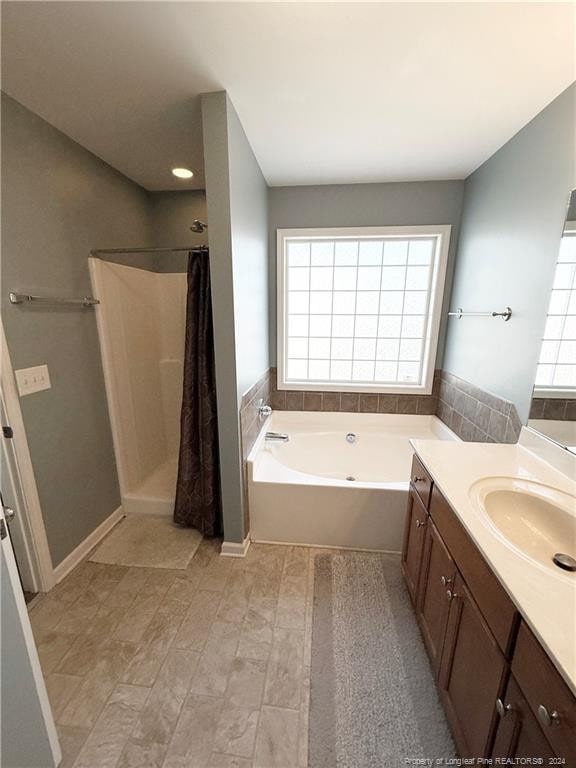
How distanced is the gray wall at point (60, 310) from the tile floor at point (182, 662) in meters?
0.49

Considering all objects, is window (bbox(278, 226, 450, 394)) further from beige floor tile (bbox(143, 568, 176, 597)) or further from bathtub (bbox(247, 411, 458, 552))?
beige floor tile (bbox(143, 568, 176, 597))

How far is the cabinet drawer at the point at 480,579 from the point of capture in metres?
0.77

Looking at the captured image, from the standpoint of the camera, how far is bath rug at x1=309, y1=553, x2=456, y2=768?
1.08 meters

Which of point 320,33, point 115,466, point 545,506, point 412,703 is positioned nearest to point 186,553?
point 115,466

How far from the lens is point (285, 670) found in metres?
1.32

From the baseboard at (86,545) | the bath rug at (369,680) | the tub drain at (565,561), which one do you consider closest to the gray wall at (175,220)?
the baseboard at (86,545)

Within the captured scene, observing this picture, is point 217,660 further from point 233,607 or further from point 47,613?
point 47,613

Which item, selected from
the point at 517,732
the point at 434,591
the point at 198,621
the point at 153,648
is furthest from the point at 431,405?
the point at 153,648

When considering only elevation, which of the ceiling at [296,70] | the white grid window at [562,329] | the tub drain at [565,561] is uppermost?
the ceiling at [296,70]

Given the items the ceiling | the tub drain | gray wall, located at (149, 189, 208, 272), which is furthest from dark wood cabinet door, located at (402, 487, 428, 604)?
gray wall, located at (149, 189, 208, 272)

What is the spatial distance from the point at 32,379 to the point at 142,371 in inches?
38.4

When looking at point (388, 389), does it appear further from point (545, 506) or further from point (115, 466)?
point (115, 466)

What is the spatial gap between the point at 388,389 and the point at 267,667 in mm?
2116

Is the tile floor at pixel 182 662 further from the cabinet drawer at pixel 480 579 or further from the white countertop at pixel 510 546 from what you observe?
the white countertop at pixel 510 546
